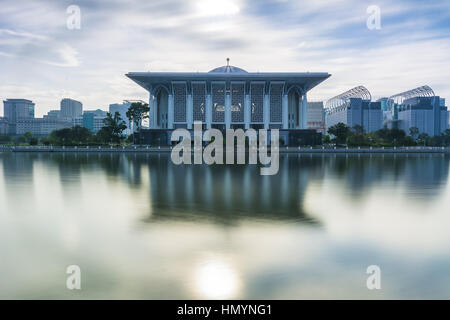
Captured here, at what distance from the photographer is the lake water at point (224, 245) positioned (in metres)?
5.94

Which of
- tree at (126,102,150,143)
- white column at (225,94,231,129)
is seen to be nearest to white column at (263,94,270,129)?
white column at (225,94,231,129)

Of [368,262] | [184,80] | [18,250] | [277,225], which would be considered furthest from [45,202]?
[184,80]

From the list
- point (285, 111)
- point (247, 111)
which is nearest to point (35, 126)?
point (247, 111)

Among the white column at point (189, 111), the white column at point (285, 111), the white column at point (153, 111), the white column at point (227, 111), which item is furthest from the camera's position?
the white column at point (153, 111)

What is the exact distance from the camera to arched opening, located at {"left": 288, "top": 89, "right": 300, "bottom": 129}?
90375 mm

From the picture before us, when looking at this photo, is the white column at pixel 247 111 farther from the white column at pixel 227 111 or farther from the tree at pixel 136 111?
the tree at pixel 136 111

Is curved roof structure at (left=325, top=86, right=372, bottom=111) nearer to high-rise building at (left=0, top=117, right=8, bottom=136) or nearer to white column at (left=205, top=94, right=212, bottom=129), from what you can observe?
white column at (left=205, top=94, right=212, bottom=129)

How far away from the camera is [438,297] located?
564 centimetres

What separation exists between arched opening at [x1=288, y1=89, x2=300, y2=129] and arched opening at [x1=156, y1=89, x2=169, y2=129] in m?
29.4

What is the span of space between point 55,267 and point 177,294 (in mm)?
2660

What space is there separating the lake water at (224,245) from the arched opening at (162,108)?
76.0m

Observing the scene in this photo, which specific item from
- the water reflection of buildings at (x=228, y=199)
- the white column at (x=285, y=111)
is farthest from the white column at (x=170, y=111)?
the water reflection of buildings at (x=228, y=199)
